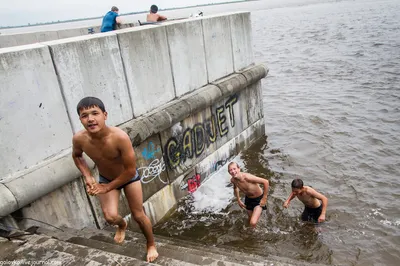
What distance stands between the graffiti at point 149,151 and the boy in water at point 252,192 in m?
1.46

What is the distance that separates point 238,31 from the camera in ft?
26.5

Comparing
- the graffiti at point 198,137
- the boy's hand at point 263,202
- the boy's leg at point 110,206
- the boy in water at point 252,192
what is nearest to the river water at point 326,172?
the boy in water at point 252,192

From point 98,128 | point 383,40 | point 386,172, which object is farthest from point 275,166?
point 383,40

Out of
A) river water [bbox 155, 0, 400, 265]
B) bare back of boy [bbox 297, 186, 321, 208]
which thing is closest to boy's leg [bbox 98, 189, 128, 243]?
river water [bbox 155, 0, 400, 265]

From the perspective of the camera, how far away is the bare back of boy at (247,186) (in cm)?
637

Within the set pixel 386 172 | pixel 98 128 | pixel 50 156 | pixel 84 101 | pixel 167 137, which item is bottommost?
pixel 386 172

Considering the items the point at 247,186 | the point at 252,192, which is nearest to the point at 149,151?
the point at 247,186

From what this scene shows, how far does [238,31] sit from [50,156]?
5245 millimetres

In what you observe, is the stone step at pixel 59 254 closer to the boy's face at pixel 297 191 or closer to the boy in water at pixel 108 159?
the boy in water at pixel 108 159

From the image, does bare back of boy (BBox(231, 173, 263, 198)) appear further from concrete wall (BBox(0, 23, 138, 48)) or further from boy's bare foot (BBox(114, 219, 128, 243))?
concrete wall (BBox(0, 23, 138, 48))

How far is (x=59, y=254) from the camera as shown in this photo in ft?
10.7

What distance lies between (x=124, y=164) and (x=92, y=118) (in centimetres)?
54

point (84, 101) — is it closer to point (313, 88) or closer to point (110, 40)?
point (110, 40)

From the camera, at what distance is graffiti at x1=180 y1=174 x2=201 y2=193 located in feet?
22.5
